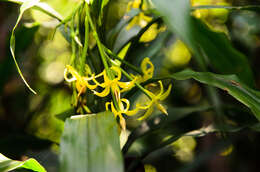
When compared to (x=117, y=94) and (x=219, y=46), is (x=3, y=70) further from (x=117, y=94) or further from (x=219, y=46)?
(x=219, y=46)

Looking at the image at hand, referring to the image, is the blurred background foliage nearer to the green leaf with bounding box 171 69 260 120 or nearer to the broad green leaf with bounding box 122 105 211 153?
the broad green leaf with bounding box 122 105 211 153

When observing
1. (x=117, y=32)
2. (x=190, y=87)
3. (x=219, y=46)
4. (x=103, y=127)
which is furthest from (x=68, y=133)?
(x=190, y=87)

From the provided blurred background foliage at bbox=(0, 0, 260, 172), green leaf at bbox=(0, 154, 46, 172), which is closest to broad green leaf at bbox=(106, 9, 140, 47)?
blurred background foliage at bbox=(0, 0, 260, 172)

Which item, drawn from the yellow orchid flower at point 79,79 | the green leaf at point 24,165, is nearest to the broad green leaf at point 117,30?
the yellow orchid flower at point 79,79

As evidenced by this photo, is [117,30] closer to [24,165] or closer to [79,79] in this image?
[79,79]

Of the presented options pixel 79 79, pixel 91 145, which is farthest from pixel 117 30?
pixel 91 145

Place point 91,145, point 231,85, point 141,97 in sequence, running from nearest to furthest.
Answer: point 91,145 < point 231,85 < point 141,97
